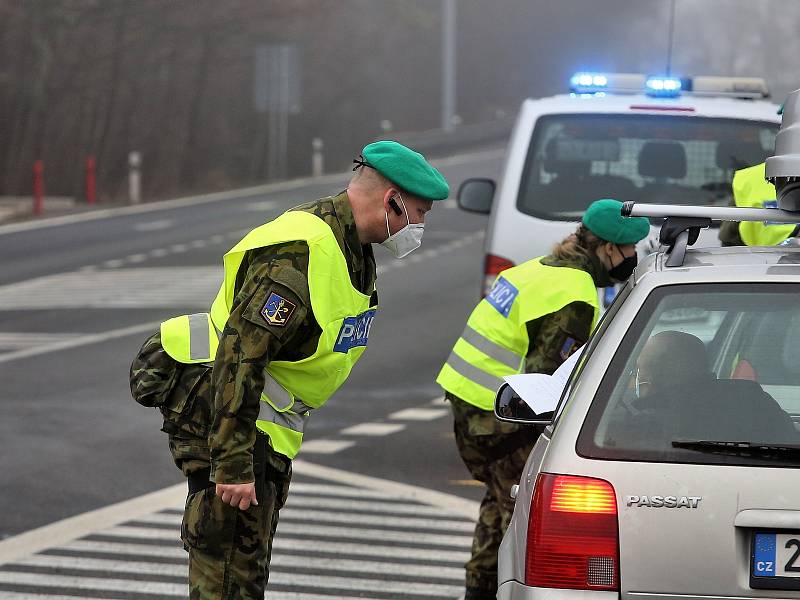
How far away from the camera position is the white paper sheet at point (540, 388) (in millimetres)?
5129

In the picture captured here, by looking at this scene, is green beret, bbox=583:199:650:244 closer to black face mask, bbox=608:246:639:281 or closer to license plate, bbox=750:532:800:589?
black face mask, bbox=608:246:639:281

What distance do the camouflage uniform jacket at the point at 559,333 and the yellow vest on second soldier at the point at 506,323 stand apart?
3 cm

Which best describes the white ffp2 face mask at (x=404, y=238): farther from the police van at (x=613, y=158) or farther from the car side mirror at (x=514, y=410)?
the police van at (x=613, y=158)

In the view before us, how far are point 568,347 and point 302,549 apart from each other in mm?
2318

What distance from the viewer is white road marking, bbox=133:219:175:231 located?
28641mm

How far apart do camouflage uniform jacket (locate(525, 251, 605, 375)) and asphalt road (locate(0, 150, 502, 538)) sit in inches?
126

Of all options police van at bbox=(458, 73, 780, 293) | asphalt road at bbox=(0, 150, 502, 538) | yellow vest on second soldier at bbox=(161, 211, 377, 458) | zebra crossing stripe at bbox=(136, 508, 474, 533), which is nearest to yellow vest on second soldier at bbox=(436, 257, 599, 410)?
yellow vest on second soldier at bbox=(161, 211, 377, 458)

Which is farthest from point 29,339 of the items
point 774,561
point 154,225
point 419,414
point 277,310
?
point 774,561

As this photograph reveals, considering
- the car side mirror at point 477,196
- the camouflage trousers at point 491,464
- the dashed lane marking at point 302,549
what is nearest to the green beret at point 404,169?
the camouflage trousers at point 491,464

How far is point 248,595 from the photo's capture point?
5.23 meters

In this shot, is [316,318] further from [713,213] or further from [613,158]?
[613,158]

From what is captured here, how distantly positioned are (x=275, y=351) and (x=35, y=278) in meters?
17.1

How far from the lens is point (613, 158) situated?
10109 millimetres

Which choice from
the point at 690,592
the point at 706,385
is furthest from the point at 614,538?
the point at 706,385
